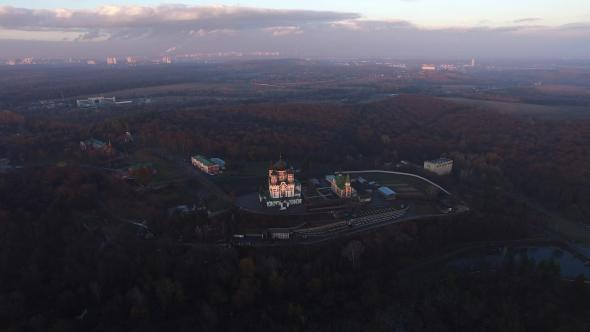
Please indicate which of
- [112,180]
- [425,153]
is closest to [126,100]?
[112,180]

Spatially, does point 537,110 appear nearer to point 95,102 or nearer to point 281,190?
point 281,190

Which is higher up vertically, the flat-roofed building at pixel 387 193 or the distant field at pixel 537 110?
the distant field at pixel 537 110

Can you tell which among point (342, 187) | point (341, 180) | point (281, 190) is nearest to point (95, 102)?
point (281, 190)

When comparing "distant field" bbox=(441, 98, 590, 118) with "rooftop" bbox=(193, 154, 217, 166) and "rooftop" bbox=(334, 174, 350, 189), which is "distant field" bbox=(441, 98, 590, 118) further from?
"rooftop" bbox=(193, 154, 217, 166)

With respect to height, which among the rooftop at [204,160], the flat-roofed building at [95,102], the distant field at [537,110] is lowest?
the rooftop at [204,160]

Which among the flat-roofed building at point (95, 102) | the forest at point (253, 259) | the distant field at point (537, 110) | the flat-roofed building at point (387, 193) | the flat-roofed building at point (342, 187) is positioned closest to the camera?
the forest at point (253, 259)

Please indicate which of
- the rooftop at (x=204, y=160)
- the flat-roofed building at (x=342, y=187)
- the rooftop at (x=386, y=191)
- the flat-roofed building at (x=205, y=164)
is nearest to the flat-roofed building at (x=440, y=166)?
the rooftop at (x=386, y=191)

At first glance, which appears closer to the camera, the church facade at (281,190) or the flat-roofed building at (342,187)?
the church facade at (281,190)

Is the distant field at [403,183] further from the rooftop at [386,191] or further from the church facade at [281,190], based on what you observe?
the church facade at [281,190]

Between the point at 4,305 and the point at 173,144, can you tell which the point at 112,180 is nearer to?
the point at 173,144
